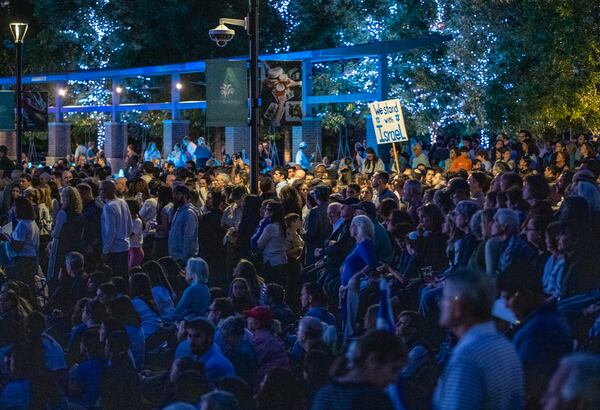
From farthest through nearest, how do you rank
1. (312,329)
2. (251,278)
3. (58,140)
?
(58,140) < (251,278) < (312,329)

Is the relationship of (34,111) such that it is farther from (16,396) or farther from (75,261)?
(16,396)

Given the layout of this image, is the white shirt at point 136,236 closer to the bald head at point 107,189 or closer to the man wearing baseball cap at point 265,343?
the bald head at point 107,189

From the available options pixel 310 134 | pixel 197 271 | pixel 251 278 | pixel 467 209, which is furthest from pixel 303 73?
pixel 467 209

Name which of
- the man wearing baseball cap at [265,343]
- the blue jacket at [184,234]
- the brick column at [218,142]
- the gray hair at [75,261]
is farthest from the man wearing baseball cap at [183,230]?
the brick column at [218,142]

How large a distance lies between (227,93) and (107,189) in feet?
16.0

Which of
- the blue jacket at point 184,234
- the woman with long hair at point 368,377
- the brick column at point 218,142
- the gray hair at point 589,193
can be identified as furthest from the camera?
the brick column at point 218,142

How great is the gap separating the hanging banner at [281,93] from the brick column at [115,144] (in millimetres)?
19245

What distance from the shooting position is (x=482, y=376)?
4.90m

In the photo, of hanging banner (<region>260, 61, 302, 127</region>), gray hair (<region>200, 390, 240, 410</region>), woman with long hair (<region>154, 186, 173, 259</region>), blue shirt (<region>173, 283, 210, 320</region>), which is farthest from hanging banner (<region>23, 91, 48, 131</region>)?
gray hair (<region>200, 390, 240, 410</region>)

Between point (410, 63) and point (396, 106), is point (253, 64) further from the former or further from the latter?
point (410, 63)

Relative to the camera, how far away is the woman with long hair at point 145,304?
11.0 meters

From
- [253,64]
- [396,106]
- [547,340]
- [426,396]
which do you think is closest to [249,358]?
[426,396]

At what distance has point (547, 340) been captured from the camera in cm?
643

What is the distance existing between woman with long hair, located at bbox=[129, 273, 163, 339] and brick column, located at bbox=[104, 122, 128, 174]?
2808 cm
